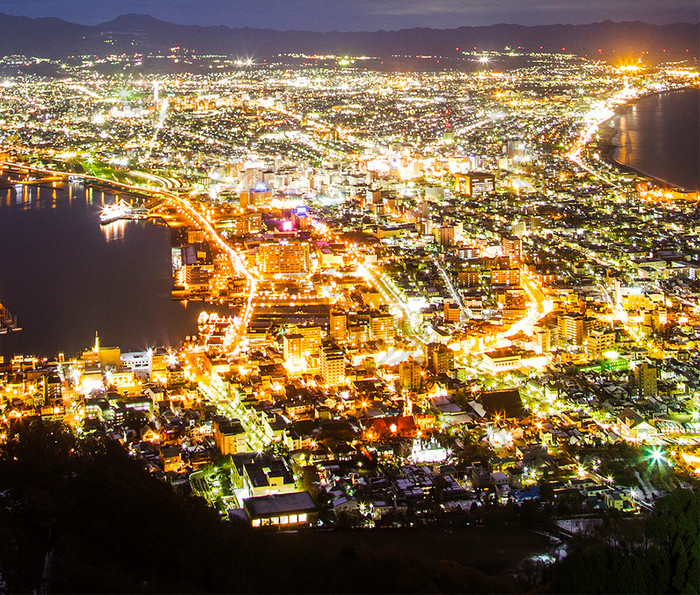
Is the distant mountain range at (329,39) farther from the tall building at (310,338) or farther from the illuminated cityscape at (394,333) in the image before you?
the tall building at (310,338)

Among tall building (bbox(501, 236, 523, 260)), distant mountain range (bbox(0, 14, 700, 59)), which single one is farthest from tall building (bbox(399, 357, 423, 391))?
distant mountain range (bbox(0, 14, 700, 59))

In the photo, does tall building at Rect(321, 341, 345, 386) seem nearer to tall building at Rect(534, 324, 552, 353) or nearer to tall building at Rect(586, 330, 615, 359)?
tall building at Rect(534, 324, 552, 353)

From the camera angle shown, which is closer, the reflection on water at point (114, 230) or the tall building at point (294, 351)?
the tall building at point (294, 351)

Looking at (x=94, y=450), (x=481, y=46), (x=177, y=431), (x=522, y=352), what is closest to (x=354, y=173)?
(x=522, y=352)

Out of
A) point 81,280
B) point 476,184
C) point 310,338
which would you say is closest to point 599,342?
point 310,338

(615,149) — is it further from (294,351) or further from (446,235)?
(294,351)

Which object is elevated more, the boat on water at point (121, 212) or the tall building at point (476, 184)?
the tall building at point (476, 184)

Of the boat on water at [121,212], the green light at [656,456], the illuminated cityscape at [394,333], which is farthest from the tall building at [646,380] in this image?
the boat on water at [121,212]

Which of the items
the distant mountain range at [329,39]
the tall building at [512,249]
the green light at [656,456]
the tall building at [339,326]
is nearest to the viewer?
the green light at [656,456]
